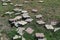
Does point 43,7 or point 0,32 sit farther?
point 43,7

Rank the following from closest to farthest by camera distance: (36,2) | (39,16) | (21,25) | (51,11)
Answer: (21,25) < (39,16) < (51,11) < (36,2)

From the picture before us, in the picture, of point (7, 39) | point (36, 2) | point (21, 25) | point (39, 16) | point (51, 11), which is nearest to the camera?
point (7, 39)

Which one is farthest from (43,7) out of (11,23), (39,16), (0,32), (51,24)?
(0,32)

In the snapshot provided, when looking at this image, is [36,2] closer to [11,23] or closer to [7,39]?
[11,23]

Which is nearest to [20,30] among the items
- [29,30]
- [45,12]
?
[29,30]

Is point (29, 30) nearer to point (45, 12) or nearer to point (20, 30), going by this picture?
point (20, 30)

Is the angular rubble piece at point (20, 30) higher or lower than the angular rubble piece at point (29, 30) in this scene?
higher

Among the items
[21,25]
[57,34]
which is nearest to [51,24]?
[57,34]

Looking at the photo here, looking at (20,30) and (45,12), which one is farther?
(45,12)

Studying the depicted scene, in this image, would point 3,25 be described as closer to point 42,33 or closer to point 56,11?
point 42,33

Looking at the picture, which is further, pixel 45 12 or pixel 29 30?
pixel 45 12

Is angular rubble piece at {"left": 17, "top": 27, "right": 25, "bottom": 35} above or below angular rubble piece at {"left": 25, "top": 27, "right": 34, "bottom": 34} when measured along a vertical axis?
above
